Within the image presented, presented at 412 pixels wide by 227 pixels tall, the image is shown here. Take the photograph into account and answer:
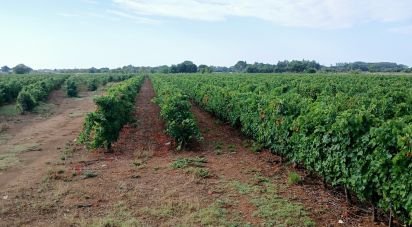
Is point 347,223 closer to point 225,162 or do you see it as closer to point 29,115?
point 225,162

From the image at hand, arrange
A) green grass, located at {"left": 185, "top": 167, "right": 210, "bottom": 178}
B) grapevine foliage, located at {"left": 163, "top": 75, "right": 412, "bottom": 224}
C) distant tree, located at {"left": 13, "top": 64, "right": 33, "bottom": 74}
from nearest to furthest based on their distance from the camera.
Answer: grapevine foliage, located at {"left": 163, "top": 75, "right": 412, "bottom": 224} → green grass, located at {"left": 185, "top": 167, "right": 210, "bottom": 178} → distant tree, located at {"left": 13, "top": 64, "right": 33, "bottom": 74}

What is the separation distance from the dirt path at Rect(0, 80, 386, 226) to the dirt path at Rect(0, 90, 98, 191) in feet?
2.00

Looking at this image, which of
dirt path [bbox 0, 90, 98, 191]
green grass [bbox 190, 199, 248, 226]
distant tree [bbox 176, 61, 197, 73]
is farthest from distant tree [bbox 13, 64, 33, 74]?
green grass [bbox 190, 199, 248, 226]

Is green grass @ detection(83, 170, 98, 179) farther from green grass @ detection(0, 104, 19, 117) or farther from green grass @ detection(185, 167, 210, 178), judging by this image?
green grass @ detection(0, 104, 19, 117)

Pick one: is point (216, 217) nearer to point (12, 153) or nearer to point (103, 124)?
point (103, 124)

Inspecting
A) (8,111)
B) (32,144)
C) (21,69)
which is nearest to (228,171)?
(32,144)

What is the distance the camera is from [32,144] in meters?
15.6

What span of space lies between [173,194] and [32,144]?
8.47 meters

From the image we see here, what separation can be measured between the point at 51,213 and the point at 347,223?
564 cm

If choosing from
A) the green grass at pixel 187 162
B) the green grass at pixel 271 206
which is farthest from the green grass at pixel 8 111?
the green grass at pixel 271 206

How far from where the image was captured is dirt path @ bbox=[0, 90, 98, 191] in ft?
36.4

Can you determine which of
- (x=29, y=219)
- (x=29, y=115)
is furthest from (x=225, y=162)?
(x=29, y=115)

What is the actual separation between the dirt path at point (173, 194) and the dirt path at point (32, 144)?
61 cm

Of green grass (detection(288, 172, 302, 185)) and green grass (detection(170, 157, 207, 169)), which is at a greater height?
green grass (detection(288, 172, 302, 185))
